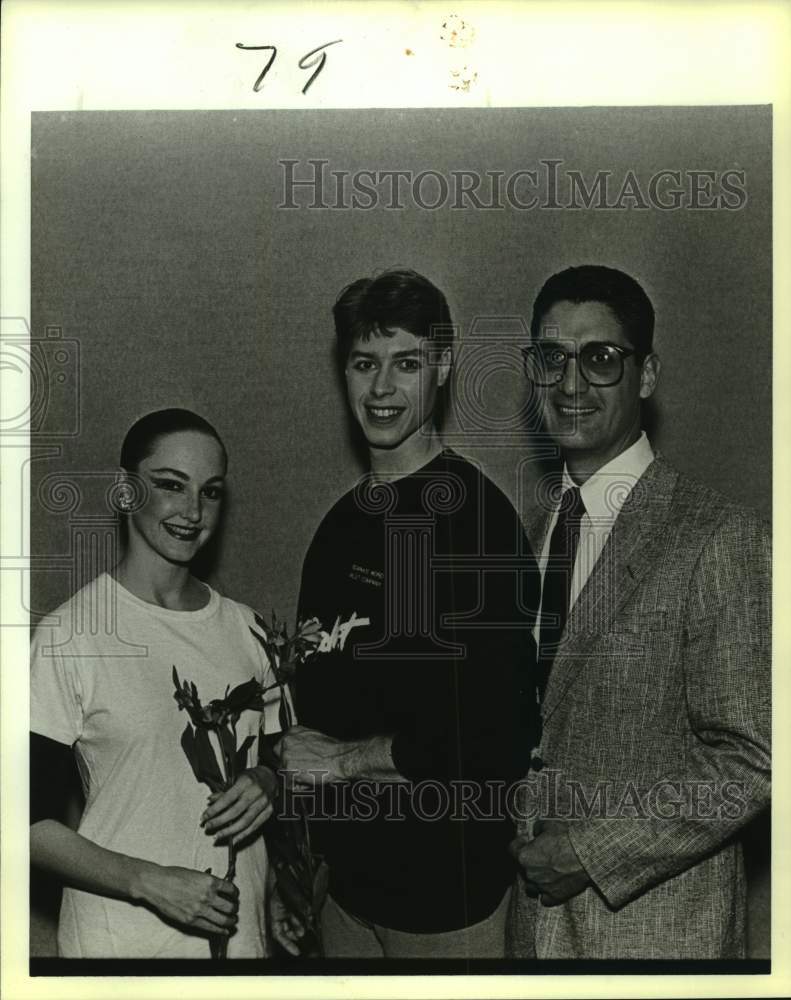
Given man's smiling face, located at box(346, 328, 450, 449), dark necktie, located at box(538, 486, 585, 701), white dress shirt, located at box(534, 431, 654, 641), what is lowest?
dark necktie, located at box(538, 486, 585, 701)

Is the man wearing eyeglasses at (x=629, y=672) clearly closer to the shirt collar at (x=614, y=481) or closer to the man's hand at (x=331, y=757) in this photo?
the shirt collar at (x=614, y=481)

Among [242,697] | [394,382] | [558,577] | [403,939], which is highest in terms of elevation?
[394,382]

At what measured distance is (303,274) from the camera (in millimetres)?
2502

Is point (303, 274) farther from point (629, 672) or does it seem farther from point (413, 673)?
point (629, 672)

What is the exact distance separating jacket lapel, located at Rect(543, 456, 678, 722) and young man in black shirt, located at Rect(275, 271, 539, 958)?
0.25 feet

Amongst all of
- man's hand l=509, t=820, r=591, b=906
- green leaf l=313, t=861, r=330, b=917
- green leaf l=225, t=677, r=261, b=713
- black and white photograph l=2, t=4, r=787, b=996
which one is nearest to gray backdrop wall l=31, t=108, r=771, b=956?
black and white photograph l=2, t=4, r=787, b=996

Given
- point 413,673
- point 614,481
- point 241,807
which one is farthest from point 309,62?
point 241,807

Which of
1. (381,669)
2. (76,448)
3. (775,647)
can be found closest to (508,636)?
(381,669)

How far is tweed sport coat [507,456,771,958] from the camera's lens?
2.43 metres

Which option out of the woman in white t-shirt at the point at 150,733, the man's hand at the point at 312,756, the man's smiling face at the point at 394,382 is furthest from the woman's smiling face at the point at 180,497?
the man's hand at the point at 312,756

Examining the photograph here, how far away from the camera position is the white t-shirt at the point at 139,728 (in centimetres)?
247

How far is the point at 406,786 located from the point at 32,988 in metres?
0.92

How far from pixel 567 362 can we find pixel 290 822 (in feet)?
3.74

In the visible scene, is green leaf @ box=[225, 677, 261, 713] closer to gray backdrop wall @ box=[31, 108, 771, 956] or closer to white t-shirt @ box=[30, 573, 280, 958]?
white t-shirt @ box=[30, 573, 280, 958]
